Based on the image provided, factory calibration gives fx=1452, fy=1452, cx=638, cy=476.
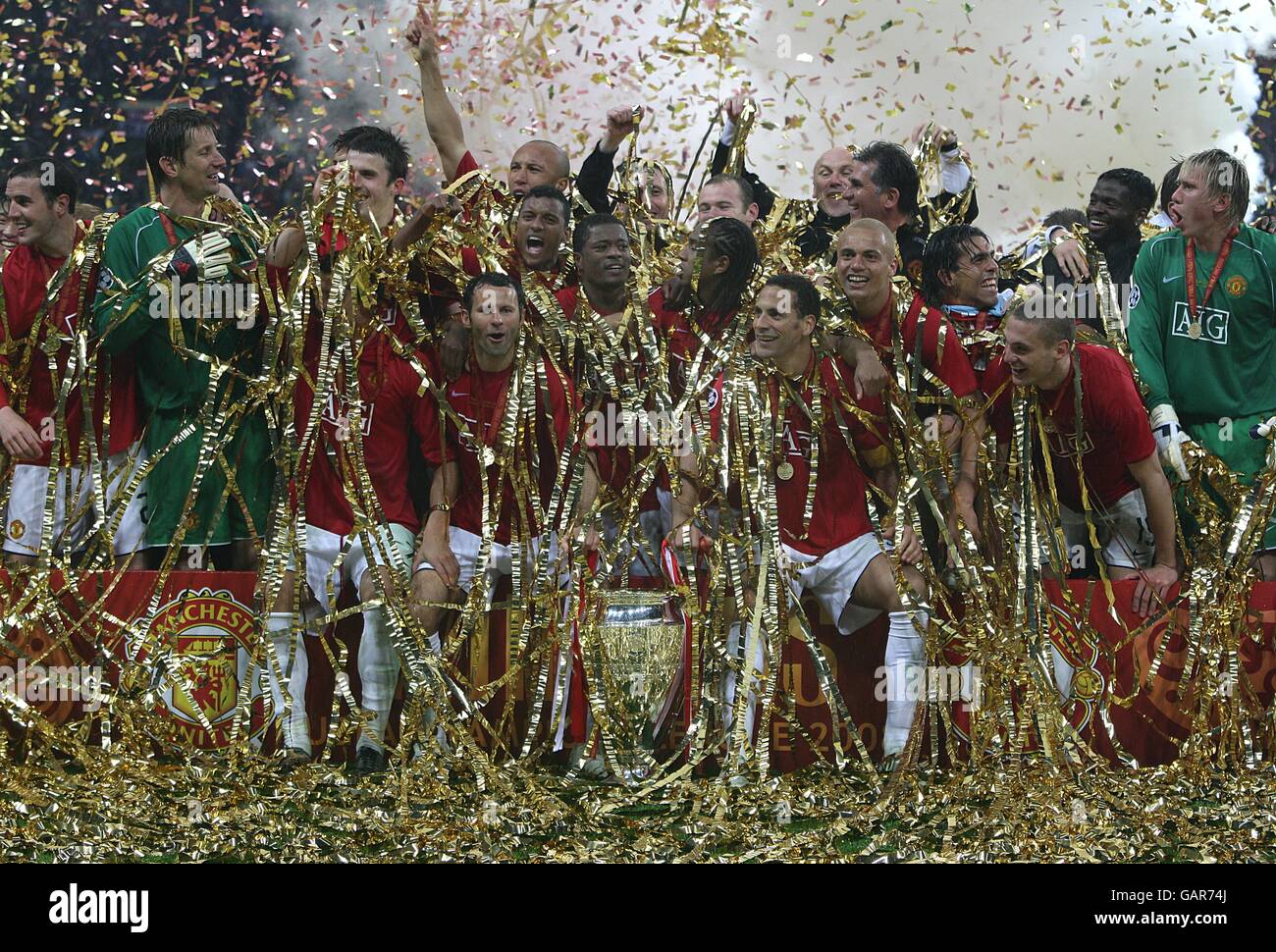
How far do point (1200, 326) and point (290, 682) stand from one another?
3.35 m

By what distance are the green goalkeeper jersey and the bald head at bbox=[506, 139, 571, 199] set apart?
2.12 m

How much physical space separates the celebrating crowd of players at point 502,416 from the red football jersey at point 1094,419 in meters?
0.01

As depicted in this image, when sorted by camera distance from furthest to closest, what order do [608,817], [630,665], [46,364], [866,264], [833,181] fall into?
[833,181] → [46,364] → [866,264] → [630,665] → [608,817]

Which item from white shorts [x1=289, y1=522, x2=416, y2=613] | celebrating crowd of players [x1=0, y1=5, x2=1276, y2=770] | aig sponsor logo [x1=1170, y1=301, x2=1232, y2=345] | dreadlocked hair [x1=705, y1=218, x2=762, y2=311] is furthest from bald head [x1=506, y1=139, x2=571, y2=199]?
aig sponsor logo [x1=1170, y1=301, x2=1232, y2=345]

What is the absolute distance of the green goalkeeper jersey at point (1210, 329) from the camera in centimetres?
512

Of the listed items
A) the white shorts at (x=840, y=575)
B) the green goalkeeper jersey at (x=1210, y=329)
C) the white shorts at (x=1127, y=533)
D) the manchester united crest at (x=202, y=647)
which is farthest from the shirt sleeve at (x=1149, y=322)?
the manchester united crest at (x=202, y=647)

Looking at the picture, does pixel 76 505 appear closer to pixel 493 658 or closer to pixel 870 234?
pixel 493 658

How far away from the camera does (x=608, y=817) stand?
423cm

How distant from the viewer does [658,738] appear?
183 inches

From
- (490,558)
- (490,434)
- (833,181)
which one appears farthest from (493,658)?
(833,181)

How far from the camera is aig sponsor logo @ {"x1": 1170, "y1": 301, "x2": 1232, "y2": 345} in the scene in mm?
5133

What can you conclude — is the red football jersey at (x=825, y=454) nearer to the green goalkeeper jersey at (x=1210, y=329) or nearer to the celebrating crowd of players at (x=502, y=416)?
the celebrating crowd of players at (x=502, y=416)
